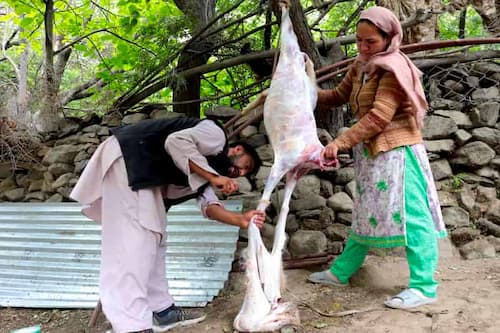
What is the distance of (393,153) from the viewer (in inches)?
96.3

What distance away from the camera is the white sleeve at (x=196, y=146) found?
2090mm

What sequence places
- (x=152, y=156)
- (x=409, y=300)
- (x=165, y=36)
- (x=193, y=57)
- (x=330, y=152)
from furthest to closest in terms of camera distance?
1. (x=193, y=57)
2. (x=165, y=36)
3. (x=409, y=300)
4. (x=330, y=152)
5. (x=152, y=156)

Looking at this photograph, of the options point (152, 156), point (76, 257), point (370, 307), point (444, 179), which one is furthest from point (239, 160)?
point (444, 179)

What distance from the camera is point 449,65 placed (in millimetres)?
4297

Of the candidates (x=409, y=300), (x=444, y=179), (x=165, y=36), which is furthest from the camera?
(x=165, y=36)

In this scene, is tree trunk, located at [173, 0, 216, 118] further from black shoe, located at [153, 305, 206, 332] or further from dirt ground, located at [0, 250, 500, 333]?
black shoe, located at [153, 305, 206, 332]

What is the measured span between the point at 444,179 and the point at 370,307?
1.58 meters

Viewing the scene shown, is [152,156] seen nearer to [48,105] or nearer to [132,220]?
[132,220]

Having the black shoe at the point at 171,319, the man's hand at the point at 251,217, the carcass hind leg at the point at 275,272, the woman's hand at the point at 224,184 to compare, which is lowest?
the black shoe at the point at 171,319

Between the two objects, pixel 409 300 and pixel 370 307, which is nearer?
pixel 409 300

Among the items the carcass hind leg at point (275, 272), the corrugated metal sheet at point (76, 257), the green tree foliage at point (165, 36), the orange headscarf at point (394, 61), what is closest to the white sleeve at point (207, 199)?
the carcass hind leg at point (275, 272)

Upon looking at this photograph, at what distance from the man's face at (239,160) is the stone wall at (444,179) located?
1.19 m

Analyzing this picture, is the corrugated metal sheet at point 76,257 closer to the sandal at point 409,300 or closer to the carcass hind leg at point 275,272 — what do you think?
the carcass hind leg at point 275,272

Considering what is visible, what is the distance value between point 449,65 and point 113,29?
13.5 ft
